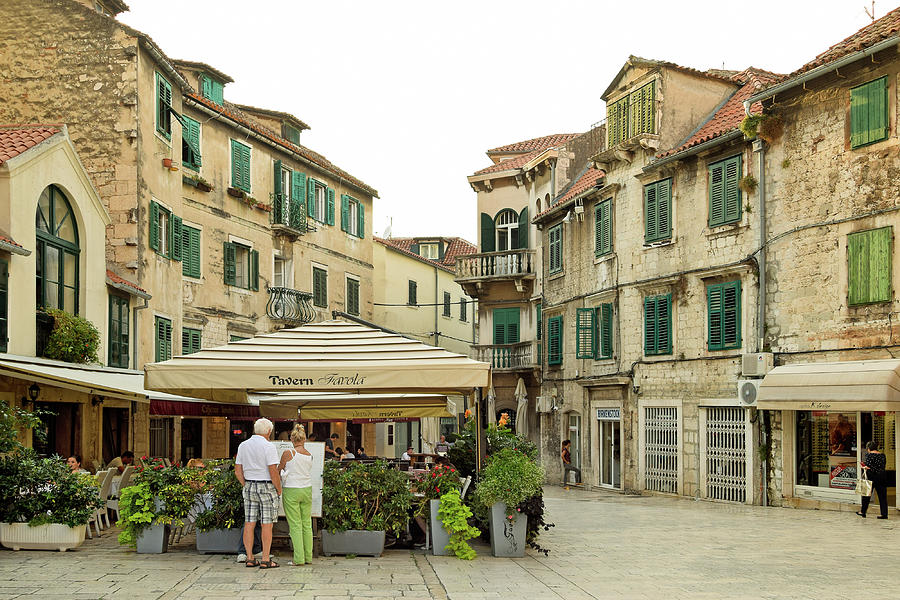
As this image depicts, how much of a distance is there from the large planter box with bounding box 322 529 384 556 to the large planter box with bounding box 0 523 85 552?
10.4 feet

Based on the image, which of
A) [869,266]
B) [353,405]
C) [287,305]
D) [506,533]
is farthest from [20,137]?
[869,266]

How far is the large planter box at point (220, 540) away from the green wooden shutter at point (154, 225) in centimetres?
1295

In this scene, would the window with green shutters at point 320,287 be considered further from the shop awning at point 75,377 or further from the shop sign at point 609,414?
the shop awning at point 75,377

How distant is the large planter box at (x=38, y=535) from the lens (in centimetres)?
1319

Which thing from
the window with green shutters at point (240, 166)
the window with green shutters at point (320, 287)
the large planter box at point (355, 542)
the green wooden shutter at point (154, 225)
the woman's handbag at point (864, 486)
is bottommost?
the woman's handbag at point (864, 486)

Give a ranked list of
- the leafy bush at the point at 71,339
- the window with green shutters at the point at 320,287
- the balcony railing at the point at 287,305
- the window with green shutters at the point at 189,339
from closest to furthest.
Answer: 1. the leafy bush at the point at 71,339
2. the window with green shutters at the point at 189,339
3. the balcony railing at the point at 287,305
4. the window with green shutters at the point at 320,287

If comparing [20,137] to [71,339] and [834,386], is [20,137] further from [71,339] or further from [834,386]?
[834,386]

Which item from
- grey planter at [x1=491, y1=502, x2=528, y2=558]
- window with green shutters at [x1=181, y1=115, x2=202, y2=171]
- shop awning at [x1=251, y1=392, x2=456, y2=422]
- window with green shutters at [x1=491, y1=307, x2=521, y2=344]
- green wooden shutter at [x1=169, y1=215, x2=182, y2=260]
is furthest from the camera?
window with green shutters at [x1=491, y1=307, x2=521, y2=344]

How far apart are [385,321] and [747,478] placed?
80.6 ft

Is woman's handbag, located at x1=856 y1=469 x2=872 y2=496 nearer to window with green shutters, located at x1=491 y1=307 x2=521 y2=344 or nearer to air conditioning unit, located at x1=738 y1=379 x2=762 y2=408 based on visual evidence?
air conditioning unit, located at x1=738 y1=379 x2=762 y2=408

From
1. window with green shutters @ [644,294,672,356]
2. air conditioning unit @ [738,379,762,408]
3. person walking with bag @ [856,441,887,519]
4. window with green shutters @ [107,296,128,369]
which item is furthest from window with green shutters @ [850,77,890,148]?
window with green shutters @ [107,296,128,369]

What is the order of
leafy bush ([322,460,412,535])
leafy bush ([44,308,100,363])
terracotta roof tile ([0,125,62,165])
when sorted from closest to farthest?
leafy bush ([322,460,412,535])
terracotta roof tile ([0,125,62,165])
leafy bush ([44,308,100,363])

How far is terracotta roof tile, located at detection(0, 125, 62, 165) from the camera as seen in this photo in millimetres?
18294

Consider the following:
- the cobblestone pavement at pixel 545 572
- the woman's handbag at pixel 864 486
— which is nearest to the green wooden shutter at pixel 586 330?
the woman's handbag at pixel 864 486
